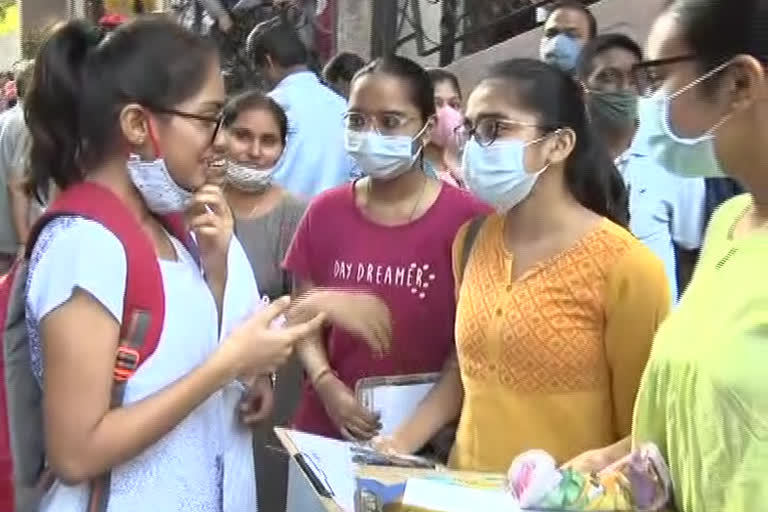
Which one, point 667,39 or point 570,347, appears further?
point 570,347

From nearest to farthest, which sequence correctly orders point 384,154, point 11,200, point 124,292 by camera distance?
point 124,292, point 384,154, point 11,200

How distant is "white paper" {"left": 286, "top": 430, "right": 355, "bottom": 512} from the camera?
81.5 inches

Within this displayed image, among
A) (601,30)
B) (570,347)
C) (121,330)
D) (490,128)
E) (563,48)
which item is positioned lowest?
(570,347)

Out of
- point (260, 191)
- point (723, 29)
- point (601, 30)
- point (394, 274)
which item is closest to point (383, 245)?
point (394, 274)

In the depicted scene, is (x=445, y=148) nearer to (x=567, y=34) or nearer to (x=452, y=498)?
(x=567, y=34)

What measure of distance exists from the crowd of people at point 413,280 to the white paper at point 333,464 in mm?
173

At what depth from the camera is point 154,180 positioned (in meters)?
2.22

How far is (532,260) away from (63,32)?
3.62ft

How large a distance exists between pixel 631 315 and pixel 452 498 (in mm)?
768

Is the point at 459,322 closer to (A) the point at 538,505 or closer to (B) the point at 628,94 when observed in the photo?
(A) the point at 538,505

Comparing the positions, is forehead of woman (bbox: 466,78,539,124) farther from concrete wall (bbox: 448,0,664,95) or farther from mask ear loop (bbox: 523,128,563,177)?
concrete wall (bbox: 448,0,664,95)

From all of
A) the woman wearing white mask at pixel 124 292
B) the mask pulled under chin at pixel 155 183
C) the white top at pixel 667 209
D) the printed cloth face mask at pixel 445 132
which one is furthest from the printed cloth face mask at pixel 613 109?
the mask pulled under chin at pixel 155 183

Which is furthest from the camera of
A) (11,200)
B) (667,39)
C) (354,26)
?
(354,26)

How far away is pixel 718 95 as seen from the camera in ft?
6.07
